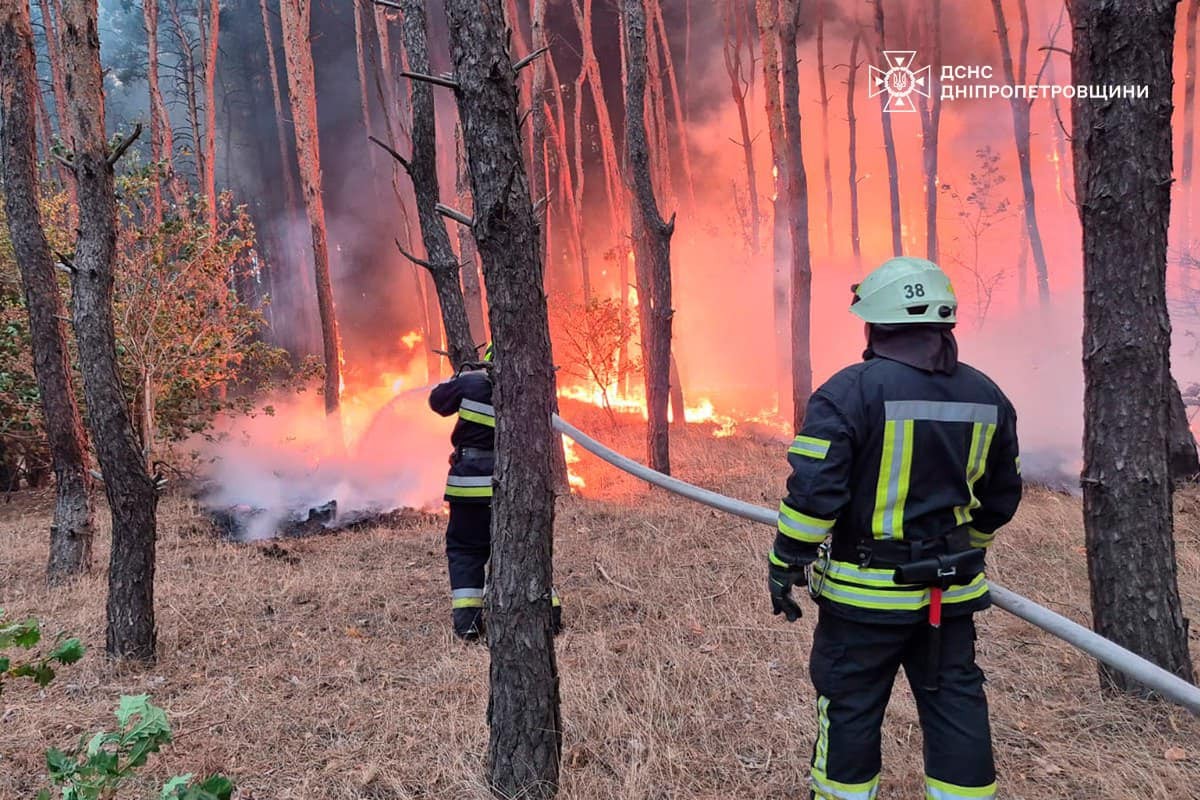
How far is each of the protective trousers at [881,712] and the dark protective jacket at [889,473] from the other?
3.9 inches

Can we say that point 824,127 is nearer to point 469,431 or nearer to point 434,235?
point 434,235

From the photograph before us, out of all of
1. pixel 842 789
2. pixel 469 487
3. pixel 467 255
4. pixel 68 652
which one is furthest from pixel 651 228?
pixel 68 652

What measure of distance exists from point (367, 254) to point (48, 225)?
15.0 meters

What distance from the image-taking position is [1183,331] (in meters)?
18.1

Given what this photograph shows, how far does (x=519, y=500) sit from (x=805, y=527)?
3.37ft

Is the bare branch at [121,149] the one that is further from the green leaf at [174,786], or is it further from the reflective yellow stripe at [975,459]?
the reflective yellow stripe at [975,459]

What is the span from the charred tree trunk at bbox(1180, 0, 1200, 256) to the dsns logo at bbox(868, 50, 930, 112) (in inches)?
214

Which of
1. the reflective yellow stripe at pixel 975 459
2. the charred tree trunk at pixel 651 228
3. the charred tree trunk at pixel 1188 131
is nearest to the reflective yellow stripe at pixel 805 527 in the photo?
the reflective yellow stripe at pixel 975 459

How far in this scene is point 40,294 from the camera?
5.57 meters

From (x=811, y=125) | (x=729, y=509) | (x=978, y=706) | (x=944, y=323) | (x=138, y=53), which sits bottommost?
(x=978, y=706)

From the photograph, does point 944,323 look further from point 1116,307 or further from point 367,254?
point 367,254

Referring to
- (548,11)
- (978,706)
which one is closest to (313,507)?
(978,706)

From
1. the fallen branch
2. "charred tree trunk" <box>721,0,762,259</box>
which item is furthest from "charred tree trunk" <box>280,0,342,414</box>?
"charred tree trunk" <box>721,0,762,259</box>

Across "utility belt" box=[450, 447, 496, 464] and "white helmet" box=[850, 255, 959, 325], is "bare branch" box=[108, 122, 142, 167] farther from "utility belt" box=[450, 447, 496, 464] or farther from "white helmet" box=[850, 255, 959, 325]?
"white helmet" box=[850, 255, 959, 325]
